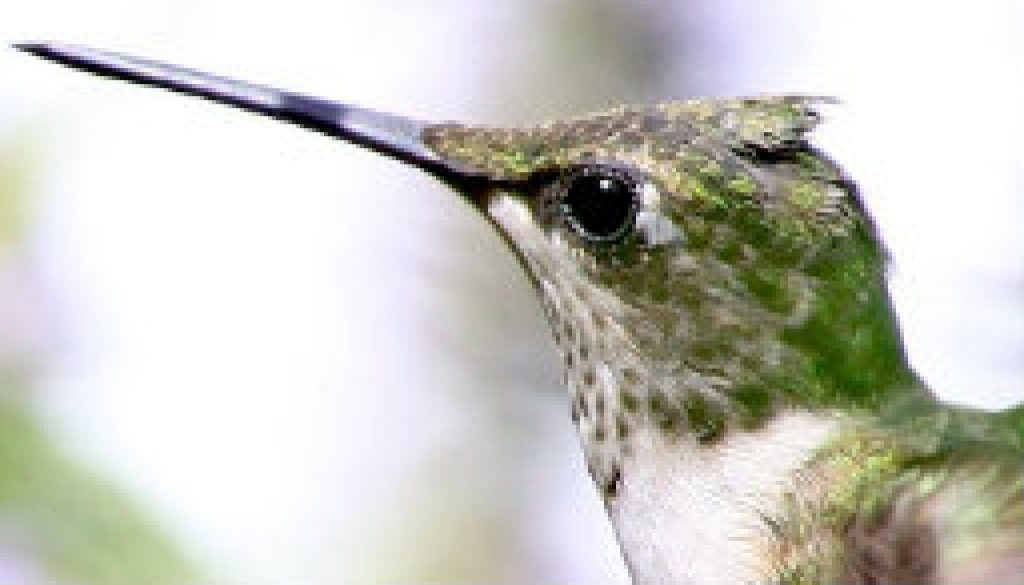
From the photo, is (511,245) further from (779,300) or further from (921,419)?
(921,419)

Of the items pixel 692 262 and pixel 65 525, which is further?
pixel 65 525

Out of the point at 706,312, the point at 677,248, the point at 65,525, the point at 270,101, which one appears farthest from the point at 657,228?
the point at 65,525

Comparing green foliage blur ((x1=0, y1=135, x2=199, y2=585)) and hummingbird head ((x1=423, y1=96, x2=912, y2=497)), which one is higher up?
hummingbird head ((x1=423, y1=96, x2=912, y2=497))

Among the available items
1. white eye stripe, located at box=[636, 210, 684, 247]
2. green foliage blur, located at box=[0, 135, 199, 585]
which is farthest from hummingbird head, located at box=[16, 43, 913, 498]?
green foliage blur, located at box=[0, 135, 199, 585]

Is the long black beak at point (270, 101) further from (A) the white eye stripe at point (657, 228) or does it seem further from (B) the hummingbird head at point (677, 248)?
(A) the white eye stripe at point (657, 228)

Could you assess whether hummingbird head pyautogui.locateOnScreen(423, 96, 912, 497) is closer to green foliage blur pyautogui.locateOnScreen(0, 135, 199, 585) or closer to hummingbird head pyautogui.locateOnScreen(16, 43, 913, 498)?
hummingbird head pyautogui.locateOnScreen(16, 43, 913, 498)

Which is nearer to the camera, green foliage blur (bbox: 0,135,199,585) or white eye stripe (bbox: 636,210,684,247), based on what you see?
white eye stripe (bbox: 636,210,684,247)

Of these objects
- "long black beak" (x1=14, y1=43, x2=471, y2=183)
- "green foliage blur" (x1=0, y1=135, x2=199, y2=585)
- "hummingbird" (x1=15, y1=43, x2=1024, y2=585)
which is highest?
"long black beak" (x1=14, y1=43, x2=471, y2=183)

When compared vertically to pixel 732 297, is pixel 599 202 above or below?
above

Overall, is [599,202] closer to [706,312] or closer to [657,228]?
[657,228]
